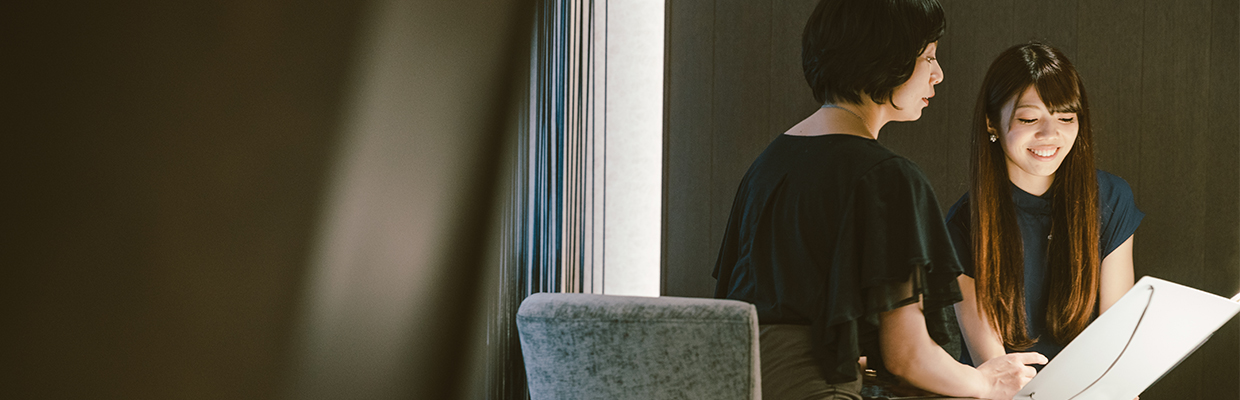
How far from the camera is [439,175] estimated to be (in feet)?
6.61

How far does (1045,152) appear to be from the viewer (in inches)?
74.0

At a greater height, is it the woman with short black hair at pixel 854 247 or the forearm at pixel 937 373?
the woman with short black hair at pixel 854 247

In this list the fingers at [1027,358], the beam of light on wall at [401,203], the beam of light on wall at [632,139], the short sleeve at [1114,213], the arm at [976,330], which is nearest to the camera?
the fingers at [1027,358]

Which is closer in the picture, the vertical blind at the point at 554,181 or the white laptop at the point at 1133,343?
the white laptop at the point at 1133,343

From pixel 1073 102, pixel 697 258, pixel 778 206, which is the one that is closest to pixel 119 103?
pixel 778 206

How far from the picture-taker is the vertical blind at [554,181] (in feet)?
7.57

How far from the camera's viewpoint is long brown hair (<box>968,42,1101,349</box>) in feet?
6.15

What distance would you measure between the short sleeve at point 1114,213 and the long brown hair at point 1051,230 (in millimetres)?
78

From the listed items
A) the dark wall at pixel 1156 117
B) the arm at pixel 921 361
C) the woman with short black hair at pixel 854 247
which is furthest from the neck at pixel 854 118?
the dark wall at pixel 1156 117

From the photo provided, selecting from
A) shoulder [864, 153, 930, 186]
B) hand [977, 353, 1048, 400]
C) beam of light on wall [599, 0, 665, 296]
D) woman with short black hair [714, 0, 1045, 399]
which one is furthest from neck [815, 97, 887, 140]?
beam of light on wall [599, 0, 665, 296]

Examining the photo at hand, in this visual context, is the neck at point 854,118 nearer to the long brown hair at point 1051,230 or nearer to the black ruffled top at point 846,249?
the black ruffled top at point 846,249

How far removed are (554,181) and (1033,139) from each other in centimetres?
139

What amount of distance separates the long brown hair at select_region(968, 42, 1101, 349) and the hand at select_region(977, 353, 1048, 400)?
707 mm

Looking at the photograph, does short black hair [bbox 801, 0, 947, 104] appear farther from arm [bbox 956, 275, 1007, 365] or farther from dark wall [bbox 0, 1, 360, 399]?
dark wall [bbox 0, 1, 360, 399]
